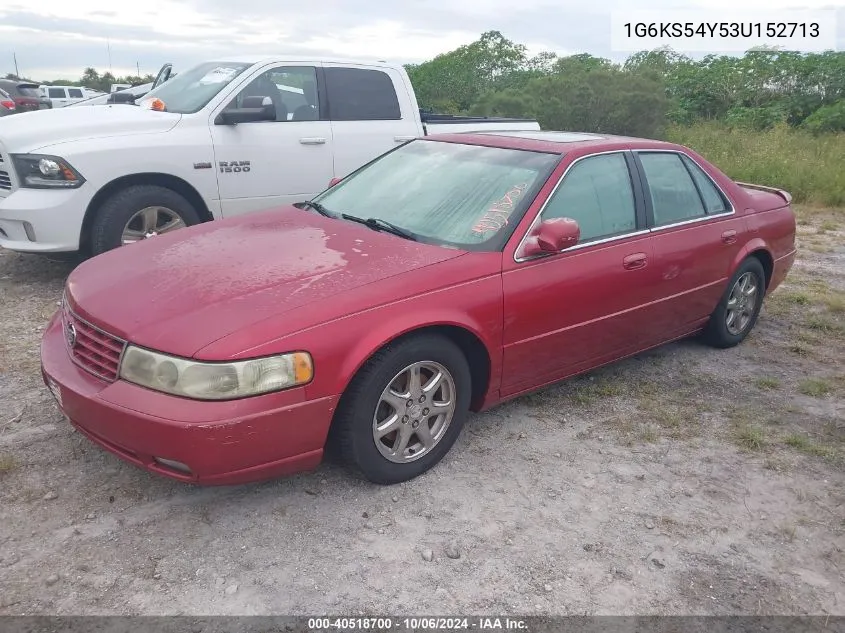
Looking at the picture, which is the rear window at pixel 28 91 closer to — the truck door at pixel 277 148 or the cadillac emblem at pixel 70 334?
the truck door at pixel 277 148

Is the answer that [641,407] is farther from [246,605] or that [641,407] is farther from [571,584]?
[246,605]

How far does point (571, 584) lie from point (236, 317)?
1596 mm

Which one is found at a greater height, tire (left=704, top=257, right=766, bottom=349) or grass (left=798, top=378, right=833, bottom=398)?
tire (left=704, top=257, right=766, bottom=349)

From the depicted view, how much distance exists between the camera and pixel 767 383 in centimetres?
453

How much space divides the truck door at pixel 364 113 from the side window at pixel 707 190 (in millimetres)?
2683

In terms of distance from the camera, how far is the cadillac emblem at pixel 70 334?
3.10 metres

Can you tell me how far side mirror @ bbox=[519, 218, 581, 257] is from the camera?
3.41 m

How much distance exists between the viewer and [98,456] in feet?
10.9

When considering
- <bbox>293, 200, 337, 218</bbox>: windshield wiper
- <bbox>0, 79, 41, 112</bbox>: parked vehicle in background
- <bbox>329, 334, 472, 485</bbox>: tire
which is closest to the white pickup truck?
<bbox>293, 200, 337, 218</bbox>: windshield wiper

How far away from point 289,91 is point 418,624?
508 centimetres

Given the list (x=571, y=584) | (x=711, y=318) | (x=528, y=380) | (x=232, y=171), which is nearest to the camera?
(x=571, y=584)

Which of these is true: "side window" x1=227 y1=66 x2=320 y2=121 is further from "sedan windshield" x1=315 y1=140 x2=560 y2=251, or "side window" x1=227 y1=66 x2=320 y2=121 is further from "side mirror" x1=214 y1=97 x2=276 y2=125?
"sedan windshield" x1=315 y1=140 x2=560 y2=251

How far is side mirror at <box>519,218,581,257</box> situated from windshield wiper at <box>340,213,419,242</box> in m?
0.55

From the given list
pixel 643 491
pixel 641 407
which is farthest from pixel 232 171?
pixel 643 491
